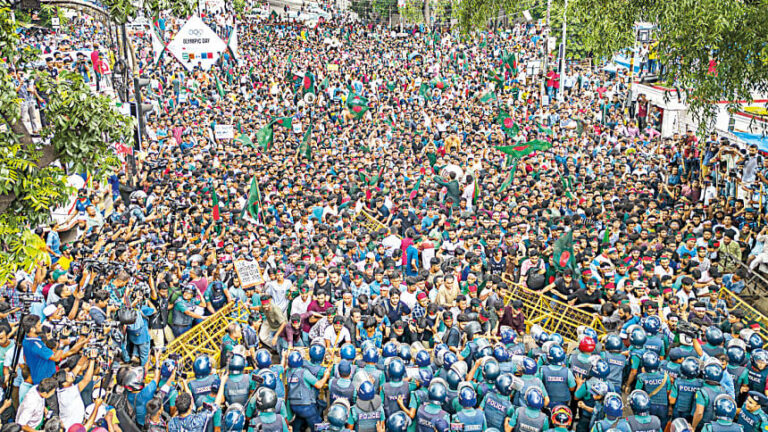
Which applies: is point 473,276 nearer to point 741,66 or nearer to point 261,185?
point 741,66

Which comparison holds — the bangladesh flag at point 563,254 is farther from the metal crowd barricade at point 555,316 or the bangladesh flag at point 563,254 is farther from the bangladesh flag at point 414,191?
the bangladesh flag at point 414,191

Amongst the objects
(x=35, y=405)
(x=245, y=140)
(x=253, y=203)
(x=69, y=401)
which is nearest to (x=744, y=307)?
(x=253, y=203)

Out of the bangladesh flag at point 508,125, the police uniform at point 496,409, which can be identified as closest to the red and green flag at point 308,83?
the bangladesh flag at point 508,125

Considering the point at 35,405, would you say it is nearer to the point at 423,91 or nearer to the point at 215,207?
the point at 215,207

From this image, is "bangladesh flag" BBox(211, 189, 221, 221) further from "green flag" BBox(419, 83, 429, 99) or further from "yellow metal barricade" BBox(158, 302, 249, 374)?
"green flag" BBox(419, 83, 429, 99)

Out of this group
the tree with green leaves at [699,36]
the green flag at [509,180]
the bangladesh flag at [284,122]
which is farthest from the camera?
the bangladesh flag at [284,122]
